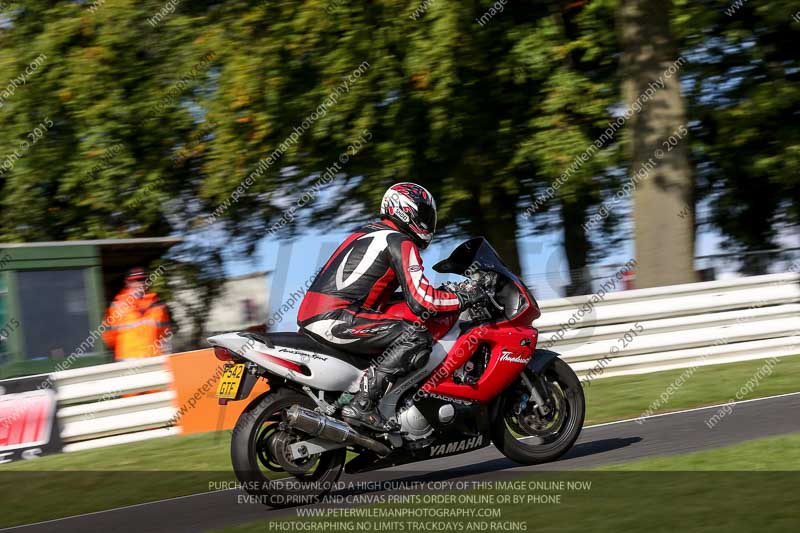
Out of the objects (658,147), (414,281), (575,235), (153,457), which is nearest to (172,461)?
(153,457)

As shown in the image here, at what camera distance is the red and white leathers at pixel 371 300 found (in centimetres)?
677

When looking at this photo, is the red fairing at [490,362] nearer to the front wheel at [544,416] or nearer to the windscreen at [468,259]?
the front wheel at [544,416]

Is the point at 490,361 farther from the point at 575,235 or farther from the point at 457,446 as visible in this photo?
the point at 575,235

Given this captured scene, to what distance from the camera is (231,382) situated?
645cm

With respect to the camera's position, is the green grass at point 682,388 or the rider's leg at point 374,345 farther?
the green grass at point 682,388

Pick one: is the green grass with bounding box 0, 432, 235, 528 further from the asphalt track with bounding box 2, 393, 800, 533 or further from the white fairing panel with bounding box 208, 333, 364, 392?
the white fairing panel with bounding box 208, 333, 364, 392

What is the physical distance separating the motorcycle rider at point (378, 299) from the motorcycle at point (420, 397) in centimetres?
8

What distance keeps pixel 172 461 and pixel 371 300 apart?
10.6ft

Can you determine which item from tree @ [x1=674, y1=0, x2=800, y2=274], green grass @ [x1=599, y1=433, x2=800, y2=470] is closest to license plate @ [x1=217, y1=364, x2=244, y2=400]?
green grass @ [x1=599, y1=433, x2=800, y2=470]

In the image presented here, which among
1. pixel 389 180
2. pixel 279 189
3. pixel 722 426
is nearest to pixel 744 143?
pixel 389 180

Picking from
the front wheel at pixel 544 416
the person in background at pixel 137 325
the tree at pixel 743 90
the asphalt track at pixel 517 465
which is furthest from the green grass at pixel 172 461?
the tree at pixel 743 90

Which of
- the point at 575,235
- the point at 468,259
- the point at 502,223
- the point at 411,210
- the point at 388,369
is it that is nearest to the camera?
the point at 388,369

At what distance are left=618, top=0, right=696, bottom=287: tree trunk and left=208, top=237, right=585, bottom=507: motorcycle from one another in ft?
21.3

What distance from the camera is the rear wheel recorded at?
636 centimetres
